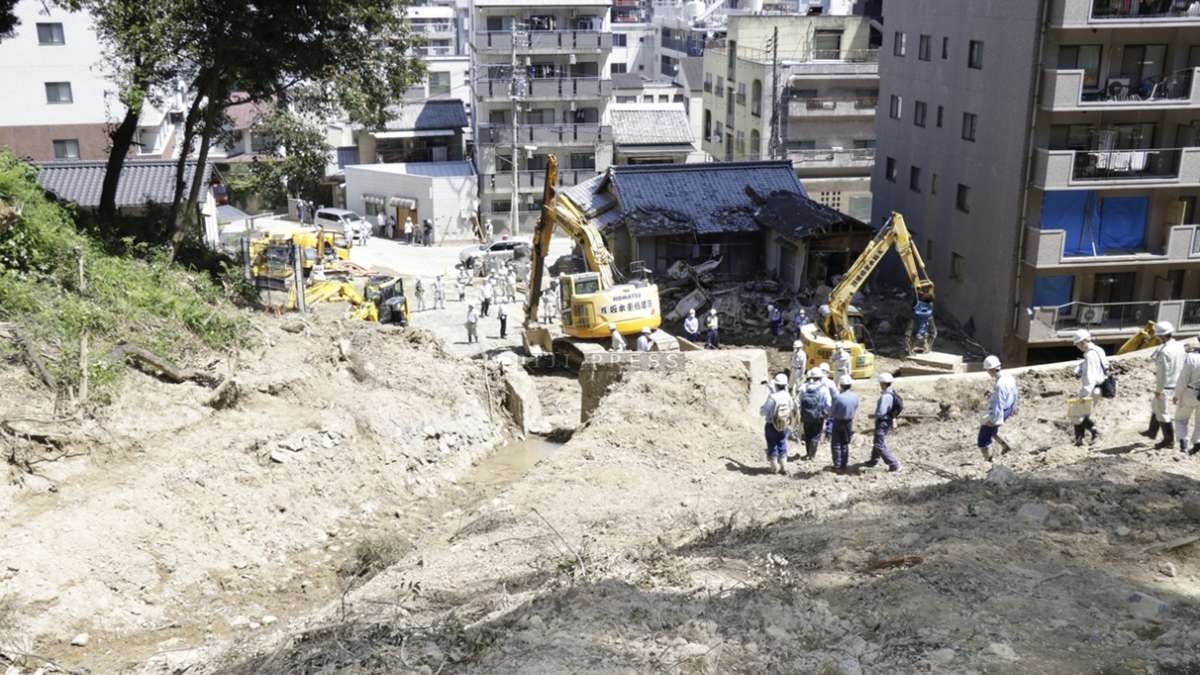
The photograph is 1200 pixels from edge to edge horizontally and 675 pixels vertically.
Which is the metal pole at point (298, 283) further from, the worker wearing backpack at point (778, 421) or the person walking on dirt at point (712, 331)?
the worker wearing backpack at point (778, 421)

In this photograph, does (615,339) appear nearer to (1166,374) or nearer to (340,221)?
(1166,374)

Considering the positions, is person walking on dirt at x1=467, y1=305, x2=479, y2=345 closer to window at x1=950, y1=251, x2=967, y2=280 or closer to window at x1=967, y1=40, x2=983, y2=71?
window at x1=950, y1=251, x2=967, y2=280

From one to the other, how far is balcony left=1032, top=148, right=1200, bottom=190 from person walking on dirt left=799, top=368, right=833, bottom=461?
1315 centimetres

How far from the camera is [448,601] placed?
11922mm

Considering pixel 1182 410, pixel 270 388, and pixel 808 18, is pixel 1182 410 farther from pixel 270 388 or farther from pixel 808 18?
pixel 808 18

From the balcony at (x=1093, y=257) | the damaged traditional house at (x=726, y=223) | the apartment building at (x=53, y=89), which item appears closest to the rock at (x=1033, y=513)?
the balcony at (x=1093, y=257)

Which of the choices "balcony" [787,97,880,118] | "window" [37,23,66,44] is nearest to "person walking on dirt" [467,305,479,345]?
"balcony" [787,97,880,118]

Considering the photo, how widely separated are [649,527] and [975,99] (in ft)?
64.3

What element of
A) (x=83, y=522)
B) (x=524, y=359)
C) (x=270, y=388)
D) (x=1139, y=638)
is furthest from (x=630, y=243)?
(x=1139, y=638)

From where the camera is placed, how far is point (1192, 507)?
11875mm

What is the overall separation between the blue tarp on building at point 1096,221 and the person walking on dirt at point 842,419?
1378cm

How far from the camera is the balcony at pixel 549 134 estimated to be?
46531mm

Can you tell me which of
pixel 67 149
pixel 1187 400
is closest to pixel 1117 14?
pixel 1187 400

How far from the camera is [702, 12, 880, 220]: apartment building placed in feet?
145
